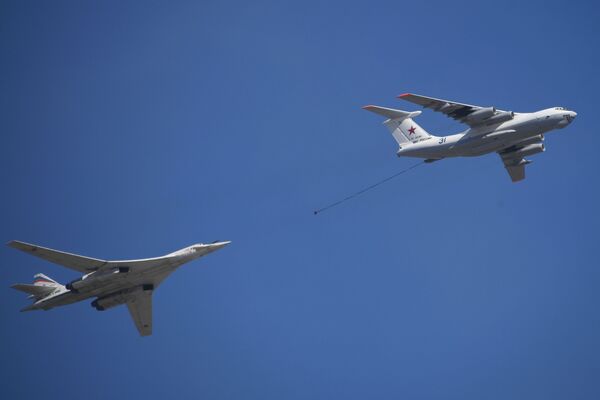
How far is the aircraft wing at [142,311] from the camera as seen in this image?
3509 centimetres

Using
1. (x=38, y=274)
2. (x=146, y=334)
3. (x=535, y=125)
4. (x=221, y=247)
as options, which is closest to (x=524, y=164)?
(x=535, y=125)

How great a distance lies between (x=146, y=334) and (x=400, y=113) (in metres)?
15.4

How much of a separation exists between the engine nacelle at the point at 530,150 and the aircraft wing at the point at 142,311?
18.2m

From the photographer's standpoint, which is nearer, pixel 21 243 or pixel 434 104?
pixel 21 243

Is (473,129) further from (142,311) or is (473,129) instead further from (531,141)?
(142,311)

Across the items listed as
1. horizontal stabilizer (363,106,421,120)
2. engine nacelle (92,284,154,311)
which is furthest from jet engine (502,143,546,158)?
engine nacelle (92,284,154,311)

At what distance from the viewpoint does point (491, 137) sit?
1391 inches

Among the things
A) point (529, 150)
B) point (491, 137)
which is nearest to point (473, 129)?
point (491, 137)

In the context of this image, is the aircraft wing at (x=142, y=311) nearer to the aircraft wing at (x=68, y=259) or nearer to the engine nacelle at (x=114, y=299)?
the engine nacelle at (x=114, y=299)

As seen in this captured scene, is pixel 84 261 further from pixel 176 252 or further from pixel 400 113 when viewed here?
pixel 400 113

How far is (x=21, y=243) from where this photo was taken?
100ft

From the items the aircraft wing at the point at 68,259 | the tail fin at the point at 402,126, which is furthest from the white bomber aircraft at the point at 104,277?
the tail fin at the point at 402,126

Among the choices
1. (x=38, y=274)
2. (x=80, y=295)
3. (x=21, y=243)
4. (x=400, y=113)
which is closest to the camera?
(x=21, y=243)

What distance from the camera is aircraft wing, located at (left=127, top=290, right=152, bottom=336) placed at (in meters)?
35.1
